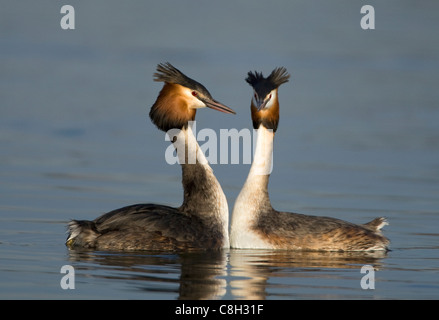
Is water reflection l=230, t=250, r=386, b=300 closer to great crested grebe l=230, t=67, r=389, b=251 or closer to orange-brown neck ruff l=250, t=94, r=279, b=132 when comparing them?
great crested grebe l=230, t=67, r=389, b=251

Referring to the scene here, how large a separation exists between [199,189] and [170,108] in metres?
1.02

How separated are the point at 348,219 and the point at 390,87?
38.3 feet

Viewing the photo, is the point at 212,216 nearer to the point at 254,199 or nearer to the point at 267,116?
the point at 254,199

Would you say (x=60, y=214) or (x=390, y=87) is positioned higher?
(x=390, y=87)

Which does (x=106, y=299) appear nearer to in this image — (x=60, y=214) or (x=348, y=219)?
(x=60, y=214)

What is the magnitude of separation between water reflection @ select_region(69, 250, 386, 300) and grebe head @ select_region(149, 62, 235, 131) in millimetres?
1684

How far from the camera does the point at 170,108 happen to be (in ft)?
41.1

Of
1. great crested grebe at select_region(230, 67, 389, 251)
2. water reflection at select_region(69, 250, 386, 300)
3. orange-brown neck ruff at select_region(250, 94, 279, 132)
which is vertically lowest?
water reflection at select_region(69, 250, 386, 300)

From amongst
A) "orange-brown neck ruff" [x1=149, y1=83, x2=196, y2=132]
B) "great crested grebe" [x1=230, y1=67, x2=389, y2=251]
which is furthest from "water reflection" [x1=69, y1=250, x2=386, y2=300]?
"orange-brown neck ruff" [x1=149, y1=83, x2=196, y2=132]

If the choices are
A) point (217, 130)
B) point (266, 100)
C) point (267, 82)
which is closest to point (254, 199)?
point (266, 100)

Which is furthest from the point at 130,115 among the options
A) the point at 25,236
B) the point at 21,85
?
the point at 25,236

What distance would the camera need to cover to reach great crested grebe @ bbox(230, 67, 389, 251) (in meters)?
12.5

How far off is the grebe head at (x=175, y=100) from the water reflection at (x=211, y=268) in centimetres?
168
